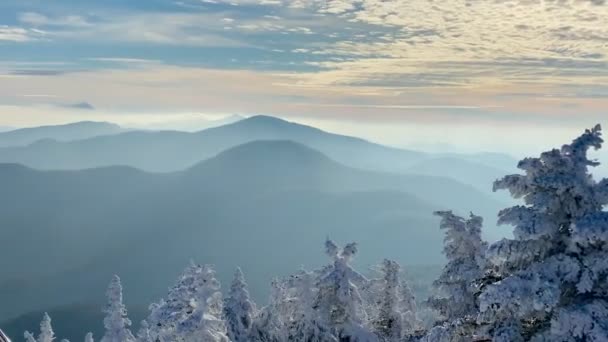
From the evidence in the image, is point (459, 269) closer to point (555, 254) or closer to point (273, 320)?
point (273, 320)

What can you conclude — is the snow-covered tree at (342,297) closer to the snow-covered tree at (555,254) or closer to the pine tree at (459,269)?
the pine tree at (459,269)

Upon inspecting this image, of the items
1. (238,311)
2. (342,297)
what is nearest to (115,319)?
(238,311)

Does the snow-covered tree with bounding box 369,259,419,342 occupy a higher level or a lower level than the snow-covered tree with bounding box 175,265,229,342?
lower

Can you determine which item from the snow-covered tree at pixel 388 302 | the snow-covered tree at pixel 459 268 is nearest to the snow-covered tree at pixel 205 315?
the snow-covered tree at pixel 459 268

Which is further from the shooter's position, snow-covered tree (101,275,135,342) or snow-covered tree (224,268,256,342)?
snow-covered tree (101,275,135,342)

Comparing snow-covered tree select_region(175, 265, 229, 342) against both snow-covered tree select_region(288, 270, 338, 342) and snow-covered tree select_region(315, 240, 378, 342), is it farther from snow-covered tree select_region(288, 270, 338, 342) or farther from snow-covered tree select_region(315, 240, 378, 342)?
snow-covered tree select_region(315, 240, 378, 342)

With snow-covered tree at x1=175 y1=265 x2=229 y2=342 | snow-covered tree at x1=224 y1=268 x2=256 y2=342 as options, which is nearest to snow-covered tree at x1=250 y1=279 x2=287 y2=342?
snow-covered tree at x1=224 y1=268 x2=256 y2=342
